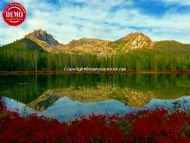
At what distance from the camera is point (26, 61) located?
195875 millimetres

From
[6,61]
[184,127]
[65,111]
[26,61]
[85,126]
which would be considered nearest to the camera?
[85,126]

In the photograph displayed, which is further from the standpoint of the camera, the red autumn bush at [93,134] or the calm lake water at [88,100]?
the calm lake water at [88,100]

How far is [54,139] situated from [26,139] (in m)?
1.35

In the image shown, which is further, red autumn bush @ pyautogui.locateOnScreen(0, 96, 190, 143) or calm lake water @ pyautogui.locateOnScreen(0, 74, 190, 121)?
calm lake water @ pyautogui.locateOnScreen(0, 74, 190, 121)

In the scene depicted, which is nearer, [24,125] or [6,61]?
[24,125]

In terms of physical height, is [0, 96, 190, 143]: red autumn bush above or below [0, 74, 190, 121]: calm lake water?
above

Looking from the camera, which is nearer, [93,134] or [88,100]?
[93,134]

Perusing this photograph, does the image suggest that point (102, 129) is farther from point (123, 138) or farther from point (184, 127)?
point (184, 127)

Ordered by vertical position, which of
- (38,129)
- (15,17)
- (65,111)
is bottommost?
(65,111)

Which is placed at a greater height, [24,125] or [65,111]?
[24,125]

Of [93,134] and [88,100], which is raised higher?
[93,134]

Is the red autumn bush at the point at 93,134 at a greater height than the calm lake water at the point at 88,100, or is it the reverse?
the red autumn bush at the point at 93,134

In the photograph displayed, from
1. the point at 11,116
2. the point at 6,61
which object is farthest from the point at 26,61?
the point at 11,116

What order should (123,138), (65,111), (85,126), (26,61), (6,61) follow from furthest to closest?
(26,61)
(6,61)
(65,111)
(85,126)
(123,138)
